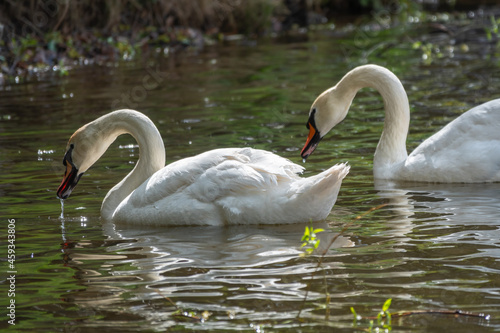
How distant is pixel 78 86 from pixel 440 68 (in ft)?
21.5

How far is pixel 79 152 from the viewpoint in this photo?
23.5 feet

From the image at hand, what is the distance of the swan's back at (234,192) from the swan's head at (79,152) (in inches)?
27.2

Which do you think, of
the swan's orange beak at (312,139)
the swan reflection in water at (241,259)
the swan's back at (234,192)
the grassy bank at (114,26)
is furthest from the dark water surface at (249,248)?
the grassy bank at (114,26)

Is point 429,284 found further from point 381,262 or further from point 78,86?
point 78,86

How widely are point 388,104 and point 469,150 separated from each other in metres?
1.20

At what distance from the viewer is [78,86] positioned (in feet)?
50.1

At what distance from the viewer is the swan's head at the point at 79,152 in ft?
23.4

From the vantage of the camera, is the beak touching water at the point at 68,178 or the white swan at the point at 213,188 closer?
the white swan at the point at 213,188

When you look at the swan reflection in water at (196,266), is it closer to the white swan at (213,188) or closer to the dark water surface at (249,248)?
the dark water surface at (249,248)

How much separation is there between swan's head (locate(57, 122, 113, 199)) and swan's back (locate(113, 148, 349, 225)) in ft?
2.27

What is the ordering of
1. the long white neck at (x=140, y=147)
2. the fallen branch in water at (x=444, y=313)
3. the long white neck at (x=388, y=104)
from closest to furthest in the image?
the fallen branch in water at (x=444, y=313) → the long white neck at (x=140, y=147) → the long white neck at (x=388, y=104)

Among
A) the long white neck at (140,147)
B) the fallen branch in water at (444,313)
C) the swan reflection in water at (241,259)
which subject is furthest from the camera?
the long white neck at (140,147)

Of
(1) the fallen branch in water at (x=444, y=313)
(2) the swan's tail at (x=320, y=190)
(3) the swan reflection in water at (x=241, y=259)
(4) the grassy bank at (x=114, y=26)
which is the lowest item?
(1) the fallen branch in water at (x=444, y=313)

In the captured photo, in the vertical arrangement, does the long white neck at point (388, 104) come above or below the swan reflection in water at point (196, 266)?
above
